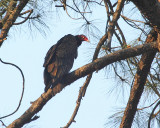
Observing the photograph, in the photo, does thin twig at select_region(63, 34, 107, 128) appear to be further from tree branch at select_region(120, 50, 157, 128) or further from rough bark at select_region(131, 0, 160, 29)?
rough bark at select_region(131, 0, 160, 29)

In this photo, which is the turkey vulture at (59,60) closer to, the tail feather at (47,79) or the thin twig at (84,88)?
the tail feather at (47,79)

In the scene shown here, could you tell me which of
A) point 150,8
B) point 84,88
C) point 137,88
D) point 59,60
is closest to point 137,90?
point 137,88

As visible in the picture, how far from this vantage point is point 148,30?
2.85 metres

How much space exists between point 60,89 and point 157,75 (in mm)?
880

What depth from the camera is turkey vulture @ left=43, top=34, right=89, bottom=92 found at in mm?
2959

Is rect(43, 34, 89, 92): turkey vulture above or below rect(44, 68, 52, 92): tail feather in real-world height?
above

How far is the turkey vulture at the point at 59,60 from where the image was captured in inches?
116

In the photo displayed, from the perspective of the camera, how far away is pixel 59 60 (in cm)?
323

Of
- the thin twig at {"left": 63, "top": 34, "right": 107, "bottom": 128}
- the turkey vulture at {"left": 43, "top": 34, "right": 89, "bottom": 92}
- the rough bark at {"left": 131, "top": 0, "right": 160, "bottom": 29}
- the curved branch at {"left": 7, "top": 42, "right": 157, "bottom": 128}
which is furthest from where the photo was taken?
the turkey vulture at {"left": 43, "top": 34, "right": 89, "bottom": 92}

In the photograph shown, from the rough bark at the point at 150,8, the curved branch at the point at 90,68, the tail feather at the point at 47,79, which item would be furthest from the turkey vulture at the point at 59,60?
the rough bark at the point at 150,8

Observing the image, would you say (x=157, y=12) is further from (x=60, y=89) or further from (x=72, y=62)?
(x=72, y=62)

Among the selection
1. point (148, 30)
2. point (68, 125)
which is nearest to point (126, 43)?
point (148, 30)

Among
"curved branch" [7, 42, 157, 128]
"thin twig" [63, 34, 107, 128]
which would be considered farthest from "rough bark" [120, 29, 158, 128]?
"thin twig" [63, 34, 107, 128]

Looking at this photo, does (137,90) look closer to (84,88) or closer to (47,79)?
(84,88)
